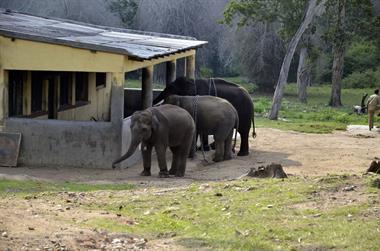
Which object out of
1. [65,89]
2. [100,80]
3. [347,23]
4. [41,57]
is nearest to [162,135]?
[41,57]

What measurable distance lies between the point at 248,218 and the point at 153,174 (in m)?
7.38

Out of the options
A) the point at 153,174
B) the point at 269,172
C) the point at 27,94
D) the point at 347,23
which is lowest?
the point at 153,174

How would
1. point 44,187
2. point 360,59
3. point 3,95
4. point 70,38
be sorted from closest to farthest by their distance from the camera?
point 44,187
point 3,95
point 70,38
point 360,59

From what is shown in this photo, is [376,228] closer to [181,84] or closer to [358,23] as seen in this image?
[181,84]

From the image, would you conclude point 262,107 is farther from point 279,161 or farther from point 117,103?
point 117,103

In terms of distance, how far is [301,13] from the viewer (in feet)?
129

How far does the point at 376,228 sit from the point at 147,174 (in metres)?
8.13

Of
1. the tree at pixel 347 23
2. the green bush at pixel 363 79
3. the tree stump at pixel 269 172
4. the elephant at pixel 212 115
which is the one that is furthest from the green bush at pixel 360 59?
the tree stump at pixel 269 172

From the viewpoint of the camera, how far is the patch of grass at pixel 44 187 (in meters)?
13.8

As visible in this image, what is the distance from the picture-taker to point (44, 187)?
14453mm

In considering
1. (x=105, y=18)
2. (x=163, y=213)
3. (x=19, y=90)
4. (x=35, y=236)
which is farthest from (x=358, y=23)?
(x=35, y=236)

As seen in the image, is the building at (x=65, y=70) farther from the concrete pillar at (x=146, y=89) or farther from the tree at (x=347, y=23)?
the tree at (x=347, y=23)

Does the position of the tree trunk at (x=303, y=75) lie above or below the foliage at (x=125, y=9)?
below

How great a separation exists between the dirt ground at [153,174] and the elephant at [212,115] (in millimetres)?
589
